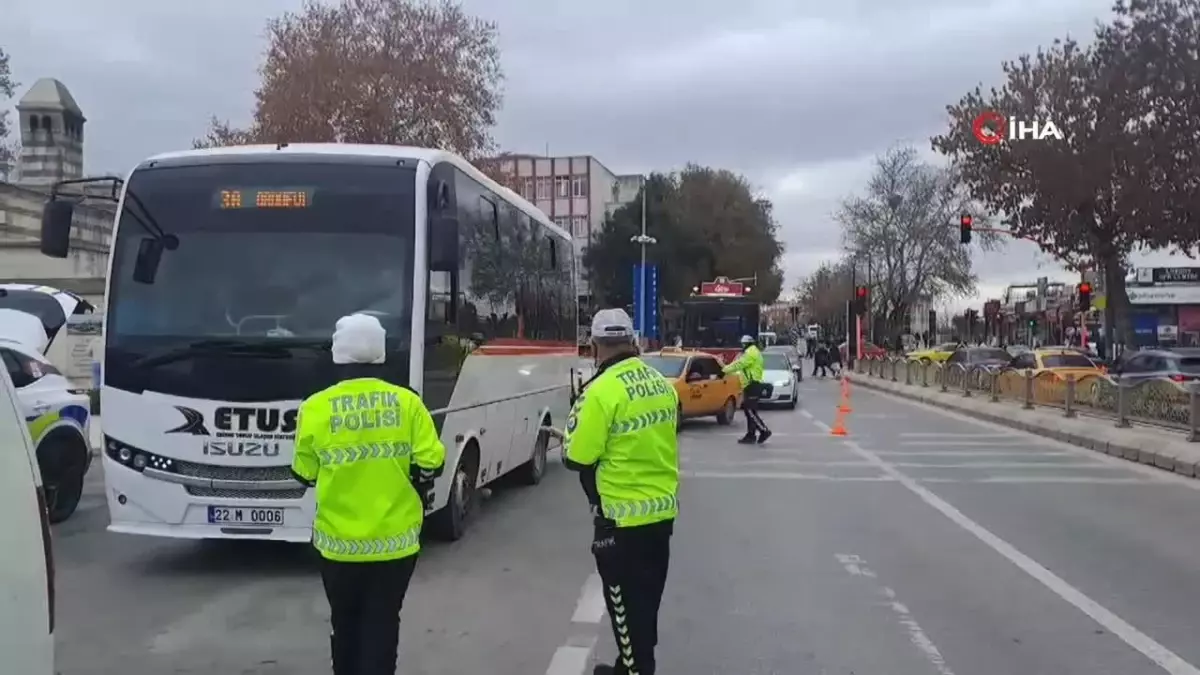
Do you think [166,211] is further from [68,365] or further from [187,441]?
[68,365]

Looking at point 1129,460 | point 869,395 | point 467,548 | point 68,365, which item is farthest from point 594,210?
point 467,548

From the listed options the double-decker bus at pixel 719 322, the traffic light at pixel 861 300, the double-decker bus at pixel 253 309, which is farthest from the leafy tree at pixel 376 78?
the double-decker bus at pixel 253 309

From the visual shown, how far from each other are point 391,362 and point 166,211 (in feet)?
7.01

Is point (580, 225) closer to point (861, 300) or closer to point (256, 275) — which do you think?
point (861, 300)

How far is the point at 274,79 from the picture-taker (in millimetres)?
39219

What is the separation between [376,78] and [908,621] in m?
34.0

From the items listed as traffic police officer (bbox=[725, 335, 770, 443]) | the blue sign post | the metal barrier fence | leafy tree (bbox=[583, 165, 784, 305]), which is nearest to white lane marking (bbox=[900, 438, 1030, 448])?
the metal barrier fence

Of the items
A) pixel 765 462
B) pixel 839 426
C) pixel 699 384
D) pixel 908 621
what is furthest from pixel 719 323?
pixel 908 621

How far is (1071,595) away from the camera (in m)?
8.67

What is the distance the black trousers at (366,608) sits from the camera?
193 inches

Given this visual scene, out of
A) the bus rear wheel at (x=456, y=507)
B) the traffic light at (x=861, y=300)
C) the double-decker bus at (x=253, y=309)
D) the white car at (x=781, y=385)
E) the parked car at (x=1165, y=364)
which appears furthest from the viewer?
the traffic light at (x=861, y=300)

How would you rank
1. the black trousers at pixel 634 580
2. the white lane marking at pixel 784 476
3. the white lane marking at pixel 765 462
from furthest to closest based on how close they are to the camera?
the white lane marking at pixel 765 462 < the white lane marking at pixel 784 476 < the black trousers at pixel 634 580

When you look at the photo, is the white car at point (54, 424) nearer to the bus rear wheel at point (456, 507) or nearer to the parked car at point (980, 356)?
the bus rear wheel at point (456, 507)

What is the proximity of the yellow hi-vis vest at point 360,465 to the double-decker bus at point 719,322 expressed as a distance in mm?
38046
